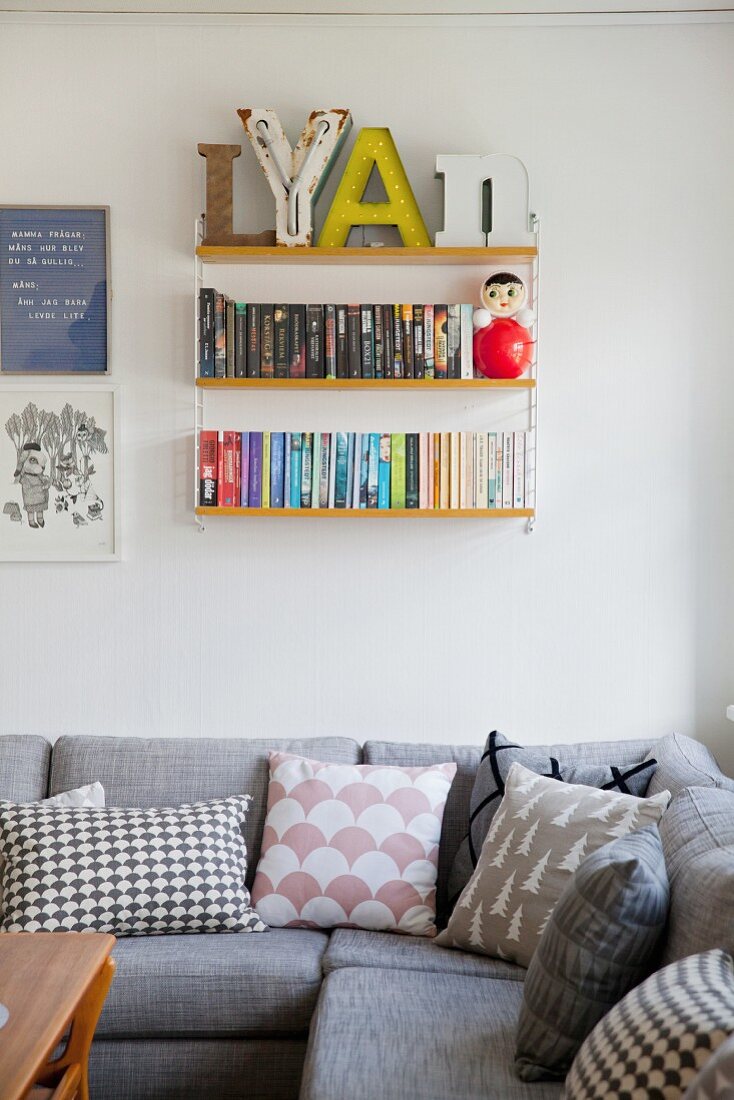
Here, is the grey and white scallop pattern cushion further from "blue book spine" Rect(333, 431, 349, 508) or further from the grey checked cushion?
"blue book spine" Rect(333, 431, 349, 508)

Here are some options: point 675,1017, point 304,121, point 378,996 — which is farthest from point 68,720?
point 675,1017

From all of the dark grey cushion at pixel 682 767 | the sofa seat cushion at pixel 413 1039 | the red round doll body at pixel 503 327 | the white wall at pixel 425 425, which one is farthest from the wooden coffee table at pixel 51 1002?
the red round doll body at pixel 503 327

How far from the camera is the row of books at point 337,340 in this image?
2.63 meters

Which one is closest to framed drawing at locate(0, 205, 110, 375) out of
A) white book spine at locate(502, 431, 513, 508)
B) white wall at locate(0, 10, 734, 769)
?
white wall at locate(0, 10, 734, 769)

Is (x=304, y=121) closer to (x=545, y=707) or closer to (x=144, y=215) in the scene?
(x=144, y=215)

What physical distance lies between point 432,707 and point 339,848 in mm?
545

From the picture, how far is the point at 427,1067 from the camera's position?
1626mm

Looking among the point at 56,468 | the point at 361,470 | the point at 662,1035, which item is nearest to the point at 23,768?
the point at 56,468

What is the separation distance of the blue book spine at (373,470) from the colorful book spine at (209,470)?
406mm

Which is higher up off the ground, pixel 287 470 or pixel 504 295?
pixel 504 295

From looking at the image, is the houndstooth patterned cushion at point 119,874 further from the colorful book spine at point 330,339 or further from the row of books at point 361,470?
the colorful book spine at point 330,339

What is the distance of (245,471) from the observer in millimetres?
2656

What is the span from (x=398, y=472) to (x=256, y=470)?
0.39m

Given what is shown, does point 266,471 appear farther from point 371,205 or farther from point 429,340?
point 371,205
